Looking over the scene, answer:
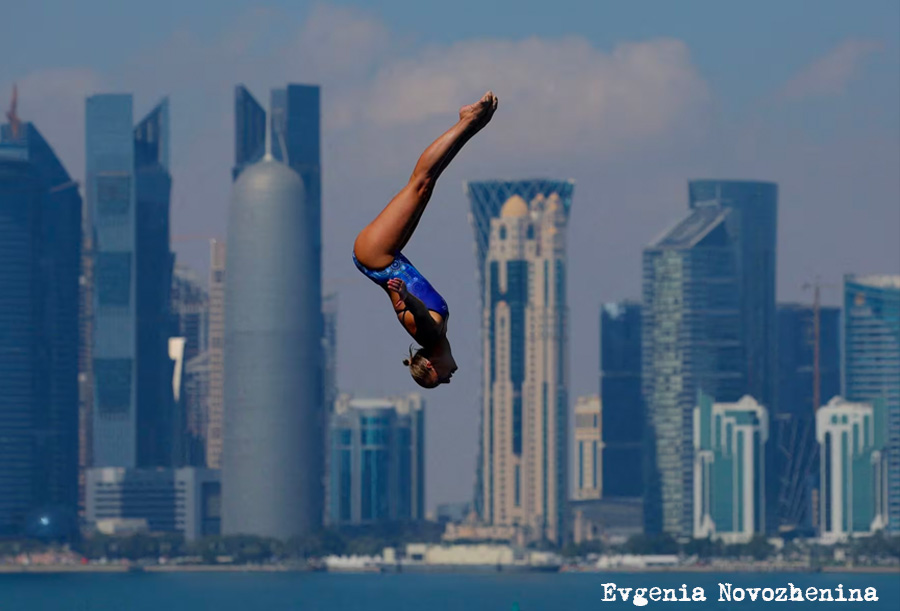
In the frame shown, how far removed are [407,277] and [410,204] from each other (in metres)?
0.49

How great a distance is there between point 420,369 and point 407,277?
773mm

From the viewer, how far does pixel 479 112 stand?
1589cm

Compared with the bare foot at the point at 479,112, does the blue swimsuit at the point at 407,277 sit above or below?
below

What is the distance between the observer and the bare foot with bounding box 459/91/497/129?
15.8 m

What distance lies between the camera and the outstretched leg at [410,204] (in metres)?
15.7

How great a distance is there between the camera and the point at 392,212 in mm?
15758

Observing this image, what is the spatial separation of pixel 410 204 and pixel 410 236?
23cm

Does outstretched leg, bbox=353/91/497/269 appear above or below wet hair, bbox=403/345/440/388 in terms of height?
above

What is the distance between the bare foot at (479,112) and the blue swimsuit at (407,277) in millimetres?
1017

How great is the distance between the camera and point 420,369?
16.2 metres

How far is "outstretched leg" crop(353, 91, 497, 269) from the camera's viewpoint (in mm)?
15719

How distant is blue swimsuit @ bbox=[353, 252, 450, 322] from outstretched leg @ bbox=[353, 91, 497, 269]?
0.05 metres

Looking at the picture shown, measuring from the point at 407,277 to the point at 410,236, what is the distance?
0.27 m

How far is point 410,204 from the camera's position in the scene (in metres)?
15.8
